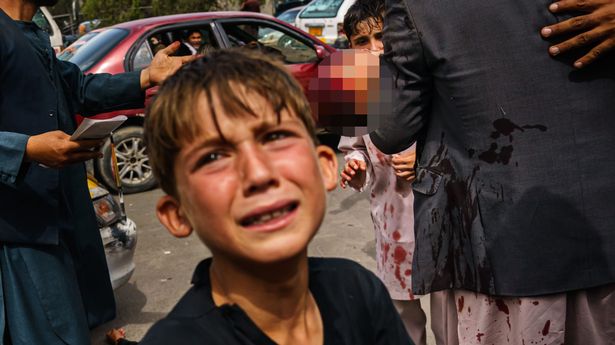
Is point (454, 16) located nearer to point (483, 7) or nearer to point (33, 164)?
point (483, 7)

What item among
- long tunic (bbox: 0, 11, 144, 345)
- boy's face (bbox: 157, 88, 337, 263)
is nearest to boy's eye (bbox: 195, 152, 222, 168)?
boy's face (bbox: 157, 88, 337, 263)

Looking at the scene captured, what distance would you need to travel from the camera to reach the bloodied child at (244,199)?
1162mm

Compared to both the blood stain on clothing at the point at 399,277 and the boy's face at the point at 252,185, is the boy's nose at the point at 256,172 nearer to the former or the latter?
the boy's face at the point at 252,185

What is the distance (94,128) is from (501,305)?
1.38 meters

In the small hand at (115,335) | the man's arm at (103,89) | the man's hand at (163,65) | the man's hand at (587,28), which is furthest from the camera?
the small hand at (115,335)


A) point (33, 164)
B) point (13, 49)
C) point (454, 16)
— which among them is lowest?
point (33, 164)

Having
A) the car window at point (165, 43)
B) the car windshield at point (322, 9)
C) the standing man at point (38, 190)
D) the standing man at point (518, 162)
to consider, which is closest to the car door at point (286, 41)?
the car window at point (165, 43)

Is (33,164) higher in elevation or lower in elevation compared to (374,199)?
higher

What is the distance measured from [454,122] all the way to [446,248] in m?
0.37

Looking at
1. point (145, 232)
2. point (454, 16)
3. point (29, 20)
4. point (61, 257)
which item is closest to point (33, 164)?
point (61, 257)

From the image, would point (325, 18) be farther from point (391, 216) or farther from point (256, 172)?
point (256, 172)

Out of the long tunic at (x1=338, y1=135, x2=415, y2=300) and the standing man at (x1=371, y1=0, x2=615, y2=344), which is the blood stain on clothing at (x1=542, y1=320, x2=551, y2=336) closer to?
the standing man at (x1=371, y1=0, x2=615, y2=344)

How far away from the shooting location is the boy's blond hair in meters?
1.22

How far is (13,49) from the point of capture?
2.30 m
